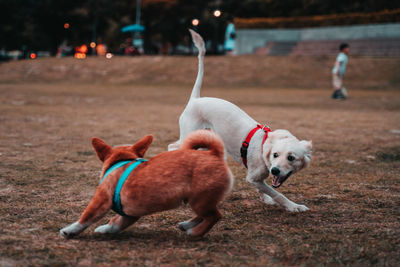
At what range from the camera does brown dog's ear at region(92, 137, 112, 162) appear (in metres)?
3.01

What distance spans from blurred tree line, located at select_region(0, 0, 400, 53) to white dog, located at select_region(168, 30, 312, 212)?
37.4 m

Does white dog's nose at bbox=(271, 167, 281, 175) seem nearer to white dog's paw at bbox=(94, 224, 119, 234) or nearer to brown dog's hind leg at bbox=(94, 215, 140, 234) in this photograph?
brown dog's hind leg at bbox=(94, 215, 140, 234)

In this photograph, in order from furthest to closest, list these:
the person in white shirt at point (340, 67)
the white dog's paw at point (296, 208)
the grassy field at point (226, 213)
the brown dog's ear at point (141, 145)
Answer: the person in white shirt at point (340, 67)
the white dog's paw at point (296, 208)
the brown dog's ear at point (141, 145)
the grassy field at point (226, 213)

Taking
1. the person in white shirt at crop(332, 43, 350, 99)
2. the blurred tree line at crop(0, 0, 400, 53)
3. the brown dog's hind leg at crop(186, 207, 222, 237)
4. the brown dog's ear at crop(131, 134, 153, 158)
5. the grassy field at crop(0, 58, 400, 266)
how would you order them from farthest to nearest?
the blurred tree line at crop(0, 0, 400, 53)
the person in white shirt at crop(332, 43, 350, 99)
the brown dog's ear at crop(131, 134, 153, 158)
the brown dog's hind leg at crop(186, 207, 222, 237)
the grassy field at crop(0, 58, 400, 266)

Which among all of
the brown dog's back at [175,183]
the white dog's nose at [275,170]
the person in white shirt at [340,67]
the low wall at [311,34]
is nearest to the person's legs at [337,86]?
the person in white shirt at [340,67]

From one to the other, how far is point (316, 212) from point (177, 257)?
1558mm

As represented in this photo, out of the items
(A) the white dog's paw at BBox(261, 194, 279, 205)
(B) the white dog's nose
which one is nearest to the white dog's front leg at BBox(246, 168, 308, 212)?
(A) the white dog's paw at BBox(261, 194, 279, 205)

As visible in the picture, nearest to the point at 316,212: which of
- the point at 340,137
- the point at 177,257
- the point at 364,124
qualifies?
the point at 177,257

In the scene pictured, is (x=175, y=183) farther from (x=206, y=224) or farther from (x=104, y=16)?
(x=104, y=16)

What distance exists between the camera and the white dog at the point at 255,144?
10.8 feet

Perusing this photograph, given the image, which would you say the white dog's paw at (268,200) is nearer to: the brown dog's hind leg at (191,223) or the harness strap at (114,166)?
the brown dog's hind leg at (191,223)

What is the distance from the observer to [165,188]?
267 centimetres

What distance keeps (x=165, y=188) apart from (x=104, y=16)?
174 ft

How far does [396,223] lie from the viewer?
3.23 m
